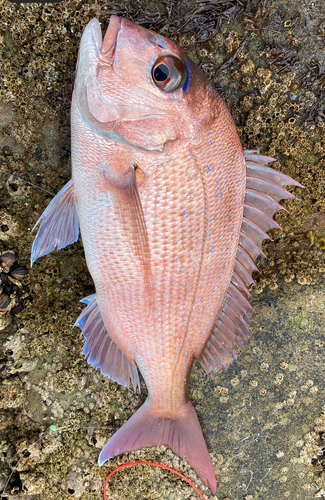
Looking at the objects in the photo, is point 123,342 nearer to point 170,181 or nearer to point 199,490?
point 170,181

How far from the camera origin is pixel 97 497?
2.29 m

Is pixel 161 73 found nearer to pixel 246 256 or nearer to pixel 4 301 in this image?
pixel 246 256

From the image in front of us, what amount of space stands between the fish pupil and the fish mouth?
0.21 m

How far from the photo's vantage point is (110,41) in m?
1.46

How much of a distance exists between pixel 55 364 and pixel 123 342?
65cm

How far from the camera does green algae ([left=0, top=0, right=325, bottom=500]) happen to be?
2.13m

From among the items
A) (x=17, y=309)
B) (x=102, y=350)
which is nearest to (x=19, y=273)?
(x=17, y=309)

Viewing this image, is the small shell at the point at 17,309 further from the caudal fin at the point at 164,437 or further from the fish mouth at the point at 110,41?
the fish mouth at the point at 110,41

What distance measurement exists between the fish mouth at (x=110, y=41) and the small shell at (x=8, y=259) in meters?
1.39

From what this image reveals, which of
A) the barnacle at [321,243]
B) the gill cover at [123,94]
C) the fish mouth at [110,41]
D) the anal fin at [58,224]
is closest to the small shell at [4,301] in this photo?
the anal fin at [58,224]

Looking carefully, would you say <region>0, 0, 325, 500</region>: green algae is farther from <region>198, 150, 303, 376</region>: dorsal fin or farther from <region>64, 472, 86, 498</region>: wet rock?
<region>198, 150, 303, 376</region>: dorsal fin

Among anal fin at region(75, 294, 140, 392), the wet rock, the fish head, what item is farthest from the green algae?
the fish head

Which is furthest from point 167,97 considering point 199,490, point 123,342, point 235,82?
point 199,490

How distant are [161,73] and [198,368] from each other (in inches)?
75.0
